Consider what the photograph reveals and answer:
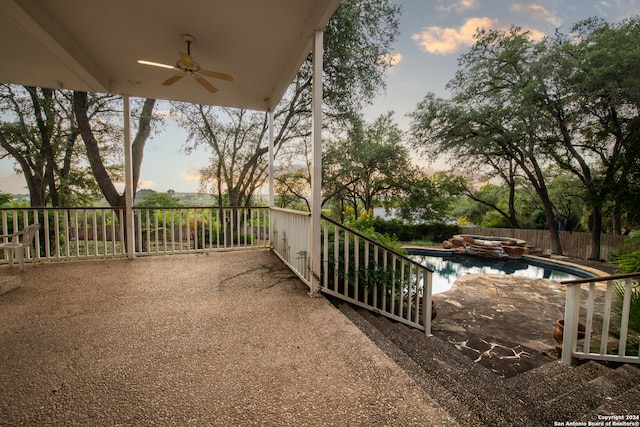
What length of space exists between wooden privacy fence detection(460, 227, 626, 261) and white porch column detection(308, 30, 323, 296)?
37.8 feet

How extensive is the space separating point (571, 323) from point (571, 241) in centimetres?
1101

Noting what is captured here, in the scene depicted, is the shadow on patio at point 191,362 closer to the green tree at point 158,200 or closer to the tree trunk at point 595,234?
the green tree at point 158,200

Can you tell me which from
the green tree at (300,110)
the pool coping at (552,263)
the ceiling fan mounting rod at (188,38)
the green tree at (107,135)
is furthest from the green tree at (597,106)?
the green tree at (107,135)

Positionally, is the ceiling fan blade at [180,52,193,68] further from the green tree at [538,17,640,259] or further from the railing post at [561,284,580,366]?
the green tree at [538,17,640,259]

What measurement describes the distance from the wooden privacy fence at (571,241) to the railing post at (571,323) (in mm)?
9627

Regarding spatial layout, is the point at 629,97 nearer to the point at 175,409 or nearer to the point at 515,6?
the point at 515,6

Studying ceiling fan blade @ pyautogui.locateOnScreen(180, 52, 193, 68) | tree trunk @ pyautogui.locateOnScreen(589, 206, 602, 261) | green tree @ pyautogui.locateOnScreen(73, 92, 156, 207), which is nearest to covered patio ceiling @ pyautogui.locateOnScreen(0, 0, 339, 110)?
ceiling fan blade @ pyautogui.locateOnScreen(180, 52, 193, 68)

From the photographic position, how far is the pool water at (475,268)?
25.0ft

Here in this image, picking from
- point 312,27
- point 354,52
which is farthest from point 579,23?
point 312,27

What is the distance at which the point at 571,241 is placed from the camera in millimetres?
10375

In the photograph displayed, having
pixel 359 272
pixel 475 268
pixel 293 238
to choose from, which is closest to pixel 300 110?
pixel 293 238

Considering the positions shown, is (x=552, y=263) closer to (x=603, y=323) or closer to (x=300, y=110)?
(x=603, y=323)

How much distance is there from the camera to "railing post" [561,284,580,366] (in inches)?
95.9

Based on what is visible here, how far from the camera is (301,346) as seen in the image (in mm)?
1845
